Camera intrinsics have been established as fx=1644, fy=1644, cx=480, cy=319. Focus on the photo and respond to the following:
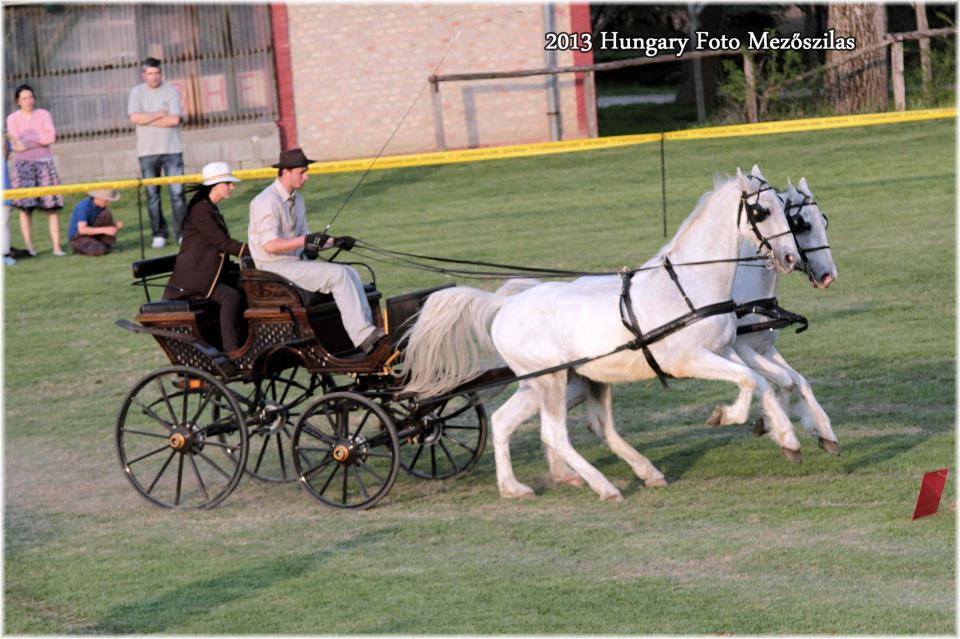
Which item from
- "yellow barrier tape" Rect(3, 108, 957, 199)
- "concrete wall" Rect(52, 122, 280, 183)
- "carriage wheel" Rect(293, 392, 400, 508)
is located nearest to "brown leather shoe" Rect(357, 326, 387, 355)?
"carriage wheel" Rect(293, 392, 400, 508)

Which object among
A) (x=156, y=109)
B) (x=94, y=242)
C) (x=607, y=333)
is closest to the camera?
(x=607, y=333)

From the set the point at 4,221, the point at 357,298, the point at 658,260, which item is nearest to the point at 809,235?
the point at 658,260

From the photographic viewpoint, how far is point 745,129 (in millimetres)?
15734

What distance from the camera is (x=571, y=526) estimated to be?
344 inches

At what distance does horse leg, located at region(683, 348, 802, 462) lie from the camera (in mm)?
8844

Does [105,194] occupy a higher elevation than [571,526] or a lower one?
higher

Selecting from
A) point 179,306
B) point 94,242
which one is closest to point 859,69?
point 94,242

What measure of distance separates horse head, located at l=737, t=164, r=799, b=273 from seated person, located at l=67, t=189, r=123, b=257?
11.9m

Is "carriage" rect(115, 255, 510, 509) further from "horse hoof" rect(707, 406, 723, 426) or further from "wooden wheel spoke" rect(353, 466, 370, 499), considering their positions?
"horse hoof" rect(707, 406, 723, 426)

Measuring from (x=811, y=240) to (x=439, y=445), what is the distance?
2773mm

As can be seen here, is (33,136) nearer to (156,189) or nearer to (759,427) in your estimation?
(156,189)

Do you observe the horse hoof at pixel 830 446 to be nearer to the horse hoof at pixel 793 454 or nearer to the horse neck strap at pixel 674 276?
the horse hoof at pixel 793 454

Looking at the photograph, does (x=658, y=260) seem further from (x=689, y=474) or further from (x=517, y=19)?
(x=517, y=19)

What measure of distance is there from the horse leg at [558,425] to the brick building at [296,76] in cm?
1397
